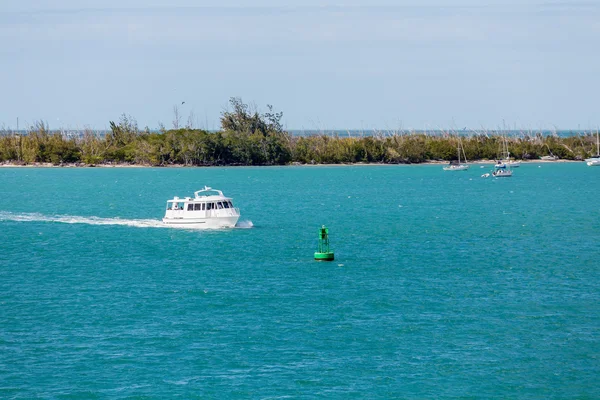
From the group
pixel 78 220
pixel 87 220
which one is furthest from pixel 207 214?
pixel 78 220

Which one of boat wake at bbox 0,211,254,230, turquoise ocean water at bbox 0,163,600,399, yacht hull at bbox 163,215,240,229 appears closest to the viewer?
turquoise ocean water at bbox 0,163,600,399

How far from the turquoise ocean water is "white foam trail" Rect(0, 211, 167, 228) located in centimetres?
23

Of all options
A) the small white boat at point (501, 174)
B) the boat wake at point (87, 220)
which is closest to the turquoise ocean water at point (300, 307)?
the boat wake at point (87, 220)

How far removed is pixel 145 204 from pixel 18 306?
63275 millimetres

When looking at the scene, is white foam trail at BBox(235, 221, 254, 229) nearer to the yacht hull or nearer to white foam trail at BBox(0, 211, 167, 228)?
the yacht hull

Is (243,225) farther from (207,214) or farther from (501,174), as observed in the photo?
(501,174)

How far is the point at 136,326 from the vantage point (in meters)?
43.7

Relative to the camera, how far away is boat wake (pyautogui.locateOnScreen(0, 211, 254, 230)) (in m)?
85.6

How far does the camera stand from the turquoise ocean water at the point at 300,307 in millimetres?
35781

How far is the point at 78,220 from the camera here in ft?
303

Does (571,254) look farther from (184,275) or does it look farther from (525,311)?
(184,275)

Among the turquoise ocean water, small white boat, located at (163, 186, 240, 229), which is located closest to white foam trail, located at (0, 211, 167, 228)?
the turquoise ocean water

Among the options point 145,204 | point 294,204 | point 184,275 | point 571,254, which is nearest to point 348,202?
point 294,204

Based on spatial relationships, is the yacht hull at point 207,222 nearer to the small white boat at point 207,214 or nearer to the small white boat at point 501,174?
the small white boat at point 207,214
